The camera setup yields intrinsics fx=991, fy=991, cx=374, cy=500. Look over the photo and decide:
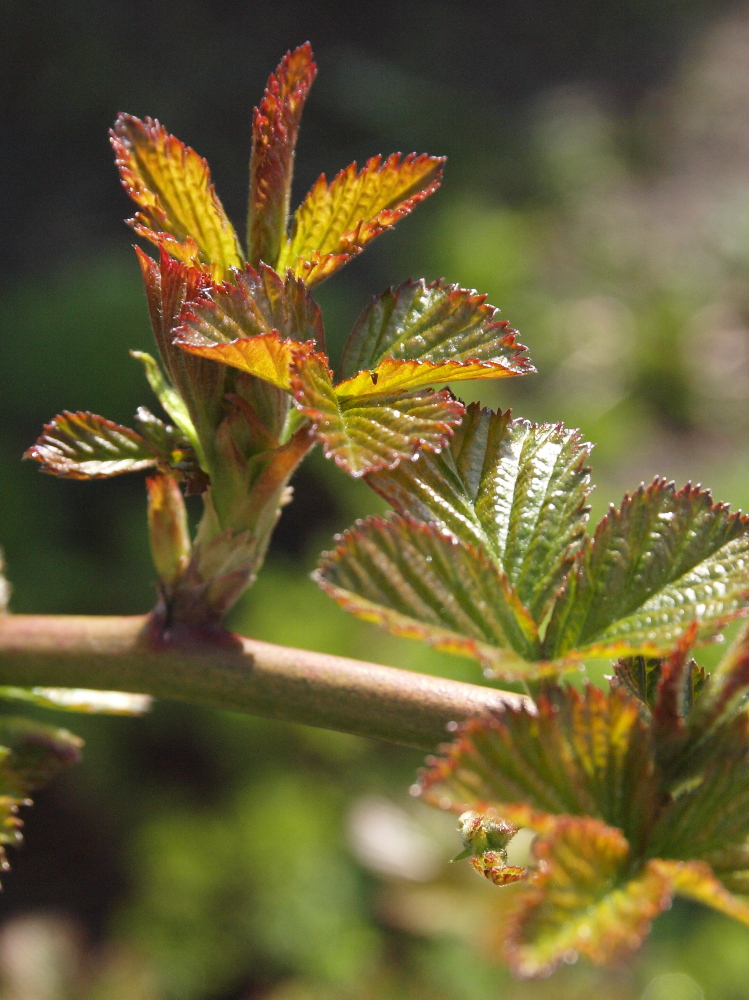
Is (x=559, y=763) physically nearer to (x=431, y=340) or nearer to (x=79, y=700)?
(x=431, y=340)

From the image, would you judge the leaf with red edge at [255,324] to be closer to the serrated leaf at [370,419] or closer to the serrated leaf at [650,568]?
the serrated leaf at [370,419]

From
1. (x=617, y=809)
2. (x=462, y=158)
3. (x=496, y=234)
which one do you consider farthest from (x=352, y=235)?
(x=462, y=158)

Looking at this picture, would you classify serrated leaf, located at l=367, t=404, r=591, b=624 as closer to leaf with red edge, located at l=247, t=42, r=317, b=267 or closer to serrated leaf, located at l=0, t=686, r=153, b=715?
leaf with red edge, located at l=247, t=42, r=317, b=267

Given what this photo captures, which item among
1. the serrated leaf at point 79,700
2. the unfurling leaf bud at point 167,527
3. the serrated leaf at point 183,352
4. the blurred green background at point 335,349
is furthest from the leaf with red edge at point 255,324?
the blurred green background at point 335,349

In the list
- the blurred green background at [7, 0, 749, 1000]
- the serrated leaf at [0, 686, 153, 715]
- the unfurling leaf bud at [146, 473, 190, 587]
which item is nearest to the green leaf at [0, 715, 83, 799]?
the serrated leaf at [0, 686, 153, 715]

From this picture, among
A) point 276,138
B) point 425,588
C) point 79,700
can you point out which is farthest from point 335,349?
point 425,588

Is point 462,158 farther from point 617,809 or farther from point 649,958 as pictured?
point 617,809
